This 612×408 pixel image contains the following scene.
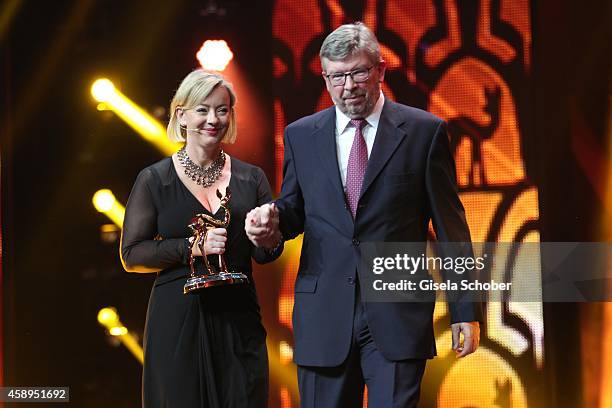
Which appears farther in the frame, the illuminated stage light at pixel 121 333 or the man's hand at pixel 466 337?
the illuminated stage light at pixel 121 333

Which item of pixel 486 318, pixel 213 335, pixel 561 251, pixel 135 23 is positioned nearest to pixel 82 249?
pixel 135 23

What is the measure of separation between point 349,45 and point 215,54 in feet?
5.86

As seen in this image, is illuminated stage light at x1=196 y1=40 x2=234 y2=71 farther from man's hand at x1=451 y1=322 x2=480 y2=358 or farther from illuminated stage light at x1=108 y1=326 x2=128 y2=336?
man's hand at x1=451 y1=322 x2=480 y2=358

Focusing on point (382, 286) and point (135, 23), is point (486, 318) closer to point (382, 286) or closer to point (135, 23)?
point (382, 286)

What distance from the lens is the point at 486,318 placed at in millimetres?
4363

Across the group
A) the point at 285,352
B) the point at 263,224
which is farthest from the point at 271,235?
the point at 285,352

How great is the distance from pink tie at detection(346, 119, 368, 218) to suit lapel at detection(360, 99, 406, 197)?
0.03m

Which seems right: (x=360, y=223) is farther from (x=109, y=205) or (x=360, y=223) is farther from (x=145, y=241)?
(x=109, y=205)

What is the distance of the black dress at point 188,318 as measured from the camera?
3385mm

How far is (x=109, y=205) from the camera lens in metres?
4.61

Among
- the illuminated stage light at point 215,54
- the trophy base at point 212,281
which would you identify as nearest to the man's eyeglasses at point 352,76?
the trophy base at point 212,281

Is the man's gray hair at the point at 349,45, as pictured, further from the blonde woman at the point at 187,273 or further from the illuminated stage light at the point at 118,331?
the illuminated stage light at the point at 118,331

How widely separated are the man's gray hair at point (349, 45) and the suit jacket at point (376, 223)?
201 mm

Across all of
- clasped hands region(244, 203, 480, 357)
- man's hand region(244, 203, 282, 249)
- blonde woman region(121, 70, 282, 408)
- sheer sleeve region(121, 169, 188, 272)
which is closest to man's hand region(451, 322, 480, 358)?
clasped hands region(244, 203, 480, 357)
